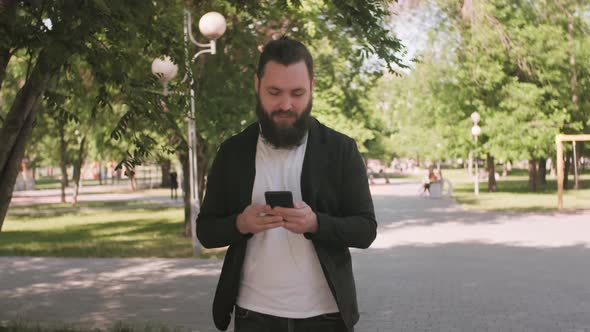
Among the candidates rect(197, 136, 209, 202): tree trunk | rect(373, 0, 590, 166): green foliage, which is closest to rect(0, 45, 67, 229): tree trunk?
rect(197, 136, 209, 202): tree trunk

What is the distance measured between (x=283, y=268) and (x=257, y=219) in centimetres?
24

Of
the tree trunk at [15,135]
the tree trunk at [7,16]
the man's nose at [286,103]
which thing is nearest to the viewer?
the man's nose at [286,103]

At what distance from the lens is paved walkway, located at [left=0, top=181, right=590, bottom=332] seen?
26.8ft

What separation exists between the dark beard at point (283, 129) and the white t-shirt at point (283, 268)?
6 centimetres

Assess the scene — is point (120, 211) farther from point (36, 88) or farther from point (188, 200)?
point (36, 88)

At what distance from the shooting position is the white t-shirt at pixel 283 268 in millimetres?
2729

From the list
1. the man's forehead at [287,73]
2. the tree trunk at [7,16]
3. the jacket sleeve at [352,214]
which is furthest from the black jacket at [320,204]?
the tree trunk at [7,16]

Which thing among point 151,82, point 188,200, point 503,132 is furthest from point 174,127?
point 503,132

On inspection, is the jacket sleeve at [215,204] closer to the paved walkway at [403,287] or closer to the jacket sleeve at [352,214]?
the jacket sleeve at [352,214]

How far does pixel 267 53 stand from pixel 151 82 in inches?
162

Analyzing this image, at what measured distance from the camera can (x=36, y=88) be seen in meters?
6.75

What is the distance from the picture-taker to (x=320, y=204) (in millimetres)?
2771

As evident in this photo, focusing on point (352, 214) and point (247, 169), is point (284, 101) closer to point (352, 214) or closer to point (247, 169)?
point (247, 169)

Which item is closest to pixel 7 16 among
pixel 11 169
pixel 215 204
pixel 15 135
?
pixel 15 135
